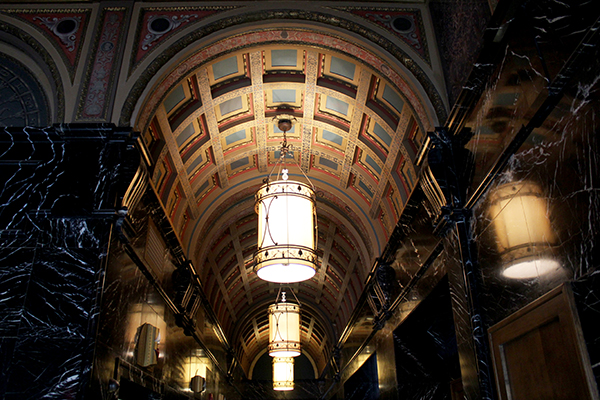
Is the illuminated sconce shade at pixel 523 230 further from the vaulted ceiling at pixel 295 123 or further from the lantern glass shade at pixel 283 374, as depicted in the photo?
the lantern glass shade at pixel 283 374

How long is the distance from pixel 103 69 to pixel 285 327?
6832 mm

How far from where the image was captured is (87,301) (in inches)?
167

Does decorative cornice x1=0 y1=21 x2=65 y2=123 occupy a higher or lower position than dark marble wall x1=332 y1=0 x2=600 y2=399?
higher

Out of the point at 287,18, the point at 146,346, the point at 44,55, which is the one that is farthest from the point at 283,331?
the point at 44,55

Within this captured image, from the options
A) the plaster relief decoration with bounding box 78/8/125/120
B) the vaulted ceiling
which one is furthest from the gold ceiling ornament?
the plaster relief decoration with bounding box 78/8/125/120

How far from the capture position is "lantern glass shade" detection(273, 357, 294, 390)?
13961 mm

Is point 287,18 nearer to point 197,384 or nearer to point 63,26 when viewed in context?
point 63,26

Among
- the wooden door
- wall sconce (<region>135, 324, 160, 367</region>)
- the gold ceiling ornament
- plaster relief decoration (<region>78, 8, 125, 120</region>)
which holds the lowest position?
the wooden door

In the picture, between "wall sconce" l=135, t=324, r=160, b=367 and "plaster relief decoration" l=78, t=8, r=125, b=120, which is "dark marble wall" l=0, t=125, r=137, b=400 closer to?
"plaster relief decoration" l=78, t=8, r=125, b=120

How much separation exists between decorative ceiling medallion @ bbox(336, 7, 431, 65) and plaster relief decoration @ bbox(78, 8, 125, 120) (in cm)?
265

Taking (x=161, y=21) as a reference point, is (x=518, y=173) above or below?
below

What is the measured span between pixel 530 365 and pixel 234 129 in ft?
19.0

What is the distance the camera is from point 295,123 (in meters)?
8.02

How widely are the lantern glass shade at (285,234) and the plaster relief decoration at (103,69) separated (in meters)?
1.97
